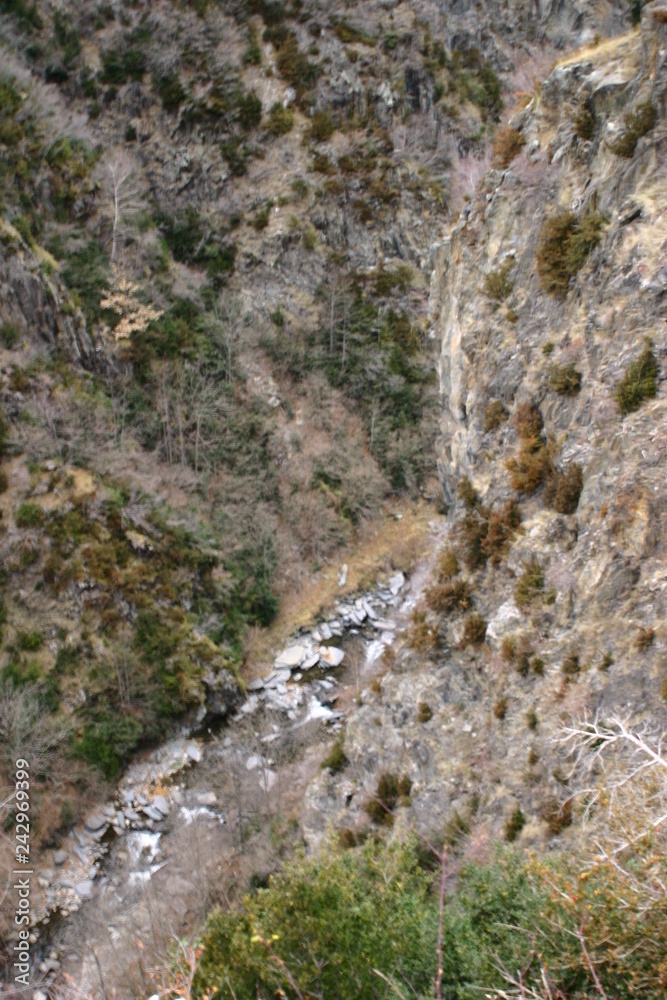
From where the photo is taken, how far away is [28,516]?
1997cm

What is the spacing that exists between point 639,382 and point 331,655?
17960 millimetres

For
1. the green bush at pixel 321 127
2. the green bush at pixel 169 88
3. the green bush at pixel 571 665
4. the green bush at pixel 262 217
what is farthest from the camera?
the green bush at pixel 321 127

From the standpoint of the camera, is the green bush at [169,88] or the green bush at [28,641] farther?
the green bush at [169,88]

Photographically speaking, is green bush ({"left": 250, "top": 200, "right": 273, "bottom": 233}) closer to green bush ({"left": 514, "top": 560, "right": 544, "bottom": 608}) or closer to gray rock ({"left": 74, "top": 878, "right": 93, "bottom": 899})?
green bush ({"left": 514, "top": 560, "right": 544, "bottom": 608})

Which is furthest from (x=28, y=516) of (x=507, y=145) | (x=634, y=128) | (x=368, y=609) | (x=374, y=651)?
(x=634, y=128)

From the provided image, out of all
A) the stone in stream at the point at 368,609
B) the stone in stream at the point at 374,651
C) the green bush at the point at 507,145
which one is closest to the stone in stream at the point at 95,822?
the stone in stream at the point at 374,651

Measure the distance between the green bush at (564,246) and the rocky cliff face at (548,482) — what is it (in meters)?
0.04

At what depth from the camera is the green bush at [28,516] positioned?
19.9m

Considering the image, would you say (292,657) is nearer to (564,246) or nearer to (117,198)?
(564,246)

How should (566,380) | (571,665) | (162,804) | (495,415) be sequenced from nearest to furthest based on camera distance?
(571,665), (566,380), (495,415), (162,804)

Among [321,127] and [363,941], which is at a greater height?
[321,127]

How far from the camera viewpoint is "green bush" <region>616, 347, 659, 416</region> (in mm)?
9469

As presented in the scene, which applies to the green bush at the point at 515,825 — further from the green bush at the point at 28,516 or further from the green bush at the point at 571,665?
the green bush at the point at 28,516

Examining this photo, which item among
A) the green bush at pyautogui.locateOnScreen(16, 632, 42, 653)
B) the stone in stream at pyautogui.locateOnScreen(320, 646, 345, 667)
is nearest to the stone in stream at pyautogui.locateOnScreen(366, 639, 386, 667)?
the stone in stream at pyautogui.locateOnScreen(320, 646, 345, 667)
